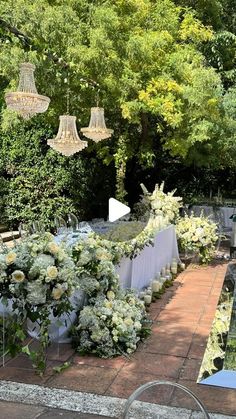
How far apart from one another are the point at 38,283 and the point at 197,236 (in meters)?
4.92

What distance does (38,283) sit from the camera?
12.3ft

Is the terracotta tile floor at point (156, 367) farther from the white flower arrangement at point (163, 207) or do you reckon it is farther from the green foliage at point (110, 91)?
the green foliage at point (110, 91)

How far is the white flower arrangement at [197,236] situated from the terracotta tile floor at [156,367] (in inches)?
107

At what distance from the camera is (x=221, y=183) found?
1420 centimetres

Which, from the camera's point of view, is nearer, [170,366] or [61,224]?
[170,366]

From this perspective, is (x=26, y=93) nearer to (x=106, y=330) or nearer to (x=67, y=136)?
(x=67, y=136)

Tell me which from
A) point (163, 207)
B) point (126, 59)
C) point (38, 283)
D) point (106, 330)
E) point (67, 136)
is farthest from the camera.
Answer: point (126, 59)

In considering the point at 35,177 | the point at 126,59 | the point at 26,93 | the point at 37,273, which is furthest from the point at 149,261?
the point at 35,177

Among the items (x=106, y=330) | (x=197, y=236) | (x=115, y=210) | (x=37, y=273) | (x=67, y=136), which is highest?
(x=67, y=136)

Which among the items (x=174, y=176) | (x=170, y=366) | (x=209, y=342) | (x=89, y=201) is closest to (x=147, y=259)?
(x=209, y=342)

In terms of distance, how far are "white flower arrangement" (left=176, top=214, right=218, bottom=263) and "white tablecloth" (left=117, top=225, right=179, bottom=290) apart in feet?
1.08

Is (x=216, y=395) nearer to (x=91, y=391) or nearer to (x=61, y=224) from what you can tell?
(x=91, y=391)

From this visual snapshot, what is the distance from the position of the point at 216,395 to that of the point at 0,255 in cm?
198

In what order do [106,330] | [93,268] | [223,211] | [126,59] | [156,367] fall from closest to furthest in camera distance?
[156,367], [106,330], [93,268], [126,59], [223,211]
